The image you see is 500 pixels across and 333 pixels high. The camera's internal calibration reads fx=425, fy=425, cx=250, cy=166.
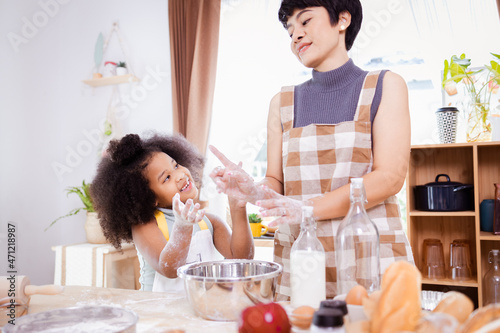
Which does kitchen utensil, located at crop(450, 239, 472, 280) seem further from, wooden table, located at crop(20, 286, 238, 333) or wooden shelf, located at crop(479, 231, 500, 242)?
wooden table, located at crop(20, 286, 238, 333)

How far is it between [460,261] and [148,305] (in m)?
2.21

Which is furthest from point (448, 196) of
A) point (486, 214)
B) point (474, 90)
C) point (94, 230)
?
point (94, 230)

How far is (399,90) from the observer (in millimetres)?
1341

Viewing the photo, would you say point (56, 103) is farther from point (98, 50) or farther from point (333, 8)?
point (333, 8)

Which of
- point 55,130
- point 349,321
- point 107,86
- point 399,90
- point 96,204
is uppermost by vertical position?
point 107,86

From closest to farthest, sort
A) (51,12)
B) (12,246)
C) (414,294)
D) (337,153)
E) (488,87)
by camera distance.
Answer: (414,294) → (12,246) → (337,153) → (488,87) → (51,12)

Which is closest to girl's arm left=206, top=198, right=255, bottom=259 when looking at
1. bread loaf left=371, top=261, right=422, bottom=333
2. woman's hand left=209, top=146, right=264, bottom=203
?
woman's hand left=209, top=146, right=264, bottom=203

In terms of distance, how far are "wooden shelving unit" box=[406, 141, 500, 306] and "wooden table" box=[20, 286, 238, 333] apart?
2029 mm

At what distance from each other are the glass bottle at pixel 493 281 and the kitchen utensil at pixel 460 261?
12 cm

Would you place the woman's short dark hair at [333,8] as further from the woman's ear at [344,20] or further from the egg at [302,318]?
the egg at [302,318]

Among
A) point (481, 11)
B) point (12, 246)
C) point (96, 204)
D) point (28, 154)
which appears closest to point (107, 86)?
point (28, 154)

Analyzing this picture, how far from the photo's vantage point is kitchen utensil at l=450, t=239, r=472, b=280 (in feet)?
8.48

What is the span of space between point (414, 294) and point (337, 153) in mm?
834

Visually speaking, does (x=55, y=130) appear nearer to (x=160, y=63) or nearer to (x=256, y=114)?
(x=160, y=63)
